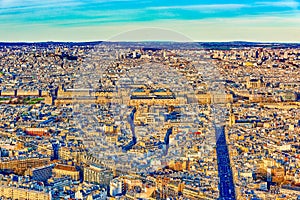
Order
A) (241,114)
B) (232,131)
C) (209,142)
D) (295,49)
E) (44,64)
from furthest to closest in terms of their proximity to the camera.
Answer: (295,49) → (44,64) → (241,114) → (232,131) → (209,142)

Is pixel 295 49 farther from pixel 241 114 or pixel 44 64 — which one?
pixel 241 114

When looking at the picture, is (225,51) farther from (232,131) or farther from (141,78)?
(232,131)

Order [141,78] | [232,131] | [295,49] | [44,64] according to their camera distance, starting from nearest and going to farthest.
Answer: [232,131] → [141,78] → [44,64] → [295,49]

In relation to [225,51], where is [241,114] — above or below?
below

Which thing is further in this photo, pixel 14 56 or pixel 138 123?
pixel 14 56

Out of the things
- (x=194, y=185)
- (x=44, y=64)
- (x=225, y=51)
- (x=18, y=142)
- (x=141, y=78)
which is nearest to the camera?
(x=194, y=185)

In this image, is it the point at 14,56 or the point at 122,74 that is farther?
the point at 14,56

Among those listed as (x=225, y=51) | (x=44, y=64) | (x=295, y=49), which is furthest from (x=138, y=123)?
(x=295, y=49)

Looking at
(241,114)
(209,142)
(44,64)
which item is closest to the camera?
(209,142)

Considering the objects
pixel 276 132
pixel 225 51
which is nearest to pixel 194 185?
pixel 276 132
